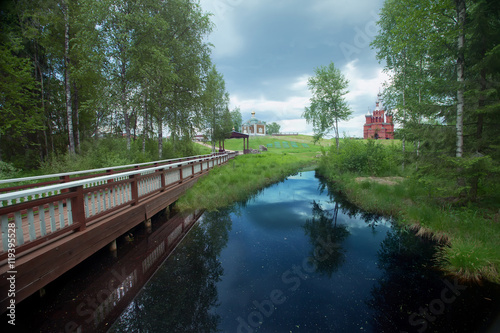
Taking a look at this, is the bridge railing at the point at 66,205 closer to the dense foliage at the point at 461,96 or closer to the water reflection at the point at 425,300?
the water reflection at the point at 425,300

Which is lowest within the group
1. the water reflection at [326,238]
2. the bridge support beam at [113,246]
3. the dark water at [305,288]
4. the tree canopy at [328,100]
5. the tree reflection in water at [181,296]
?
the water reflection at [326,238]

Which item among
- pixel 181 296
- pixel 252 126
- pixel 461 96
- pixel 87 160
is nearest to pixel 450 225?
pixel 461 96

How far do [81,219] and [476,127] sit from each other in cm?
1104

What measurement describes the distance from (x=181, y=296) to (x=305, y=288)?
2.46 meters

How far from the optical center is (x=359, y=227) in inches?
291

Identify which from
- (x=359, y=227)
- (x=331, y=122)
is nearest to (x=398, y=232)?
(x=359, y=227)

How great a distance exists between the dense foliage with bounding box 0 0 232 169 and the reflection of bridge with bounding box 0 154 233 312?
9242 mm

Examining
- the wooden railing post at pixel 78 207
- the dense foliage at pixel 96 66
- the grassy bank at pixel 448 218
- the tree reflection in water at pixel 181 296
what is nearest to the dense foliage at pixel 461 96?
the grassy bank at pixel 448 218

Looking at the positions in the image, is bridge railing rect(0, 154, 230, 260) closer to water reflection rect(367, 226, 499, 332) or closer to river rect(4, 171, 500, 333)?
river rect(4, 171, 500, 333)

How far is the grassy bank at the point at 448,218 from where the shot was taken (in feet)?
13.8

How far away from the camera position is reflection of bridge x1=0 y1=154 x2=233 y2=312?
2643 millimetres

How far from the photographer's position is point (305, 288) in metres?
4.12

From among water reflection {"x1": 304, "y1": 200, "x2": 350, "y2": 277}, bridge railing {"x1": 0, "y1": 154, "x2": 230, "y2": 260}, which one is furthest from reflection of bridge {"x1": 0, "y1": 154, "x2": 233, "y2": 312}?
water reflection {"x1": 304, "y1": 200, "x2": 350, "y2": 277}

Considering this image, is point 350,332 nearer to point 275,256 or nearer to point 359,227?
point 275,256
